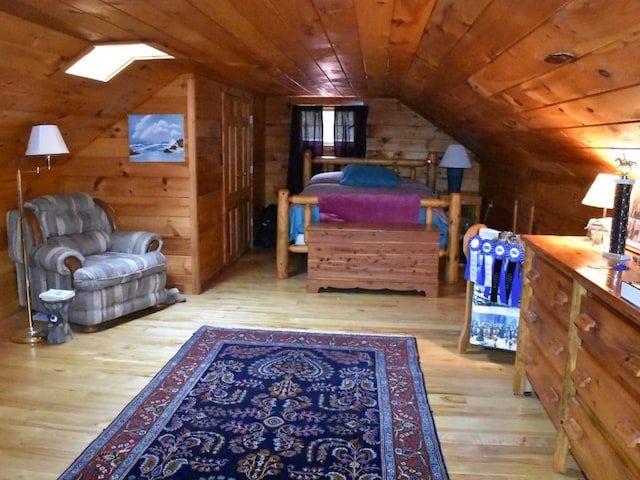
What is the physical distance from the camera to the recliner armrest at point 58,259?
3621 millimetres

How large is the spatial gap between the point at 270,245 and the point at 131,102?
272cm

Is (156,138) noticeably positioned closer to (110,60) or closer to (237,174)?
(110,60)

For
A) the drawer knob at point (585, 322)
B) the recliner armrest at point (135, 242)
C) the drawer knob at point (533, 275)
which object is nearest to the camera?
the drawer knob at point (585, 322)

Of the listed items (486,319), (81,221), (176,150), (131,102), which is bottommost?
(486,319)

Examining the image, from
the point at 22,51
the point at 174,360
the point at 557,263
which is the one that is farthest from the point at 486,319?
the point at 22,51

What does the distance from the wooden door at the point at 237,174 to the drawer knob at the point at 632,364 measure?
4166 mm

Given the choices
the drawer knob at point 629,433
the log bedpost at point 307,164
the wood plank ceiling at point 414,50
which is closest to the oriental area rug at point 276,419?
the drawer knob at point 629,433

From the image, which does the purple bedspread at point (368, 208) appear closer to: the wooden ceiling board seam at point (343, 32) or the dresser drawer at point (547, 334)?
the wooden ceiling board seam at point (343, 32)

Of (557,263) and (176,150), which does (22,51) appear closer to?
(176,150)

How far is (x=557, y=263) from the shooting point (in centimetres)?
227

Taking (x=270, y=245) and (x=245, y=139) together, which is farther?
(x=270, y=245)

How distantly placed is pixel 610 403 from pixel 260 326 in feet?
8.20

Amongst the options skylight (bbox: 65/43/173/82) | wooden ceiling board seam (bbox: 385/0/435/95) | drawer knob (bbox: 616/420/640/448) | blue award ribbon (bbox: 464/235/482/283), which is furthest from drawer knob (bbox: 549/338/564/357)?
skylight (bbox: 65/43/173/82)

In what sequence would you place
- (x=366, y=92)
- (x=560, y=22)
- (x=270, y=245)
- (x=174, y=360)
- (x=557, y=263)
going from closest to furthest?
(x=560, y=22), (x=557, y=263), (x=174, y=360), (x=366, y=92), (x=270, y=245)
